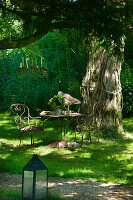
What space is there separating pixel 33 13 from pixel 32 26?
274 mm

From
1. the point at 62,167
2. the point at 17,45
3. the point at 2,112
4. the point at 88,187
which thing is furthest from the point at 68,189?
the point at 2,112

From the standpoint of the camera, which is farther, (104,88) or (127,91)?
(127,91)

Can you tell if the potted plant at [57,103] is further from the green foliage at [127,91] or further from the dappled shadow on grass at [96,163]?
the green foliage at [127,91]

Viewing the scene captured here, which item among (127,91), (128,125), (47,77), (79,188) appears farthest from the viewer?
(47,77)

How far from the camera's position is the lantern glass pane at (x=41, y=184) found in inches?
140

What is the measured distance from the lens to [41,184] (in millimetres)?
3646

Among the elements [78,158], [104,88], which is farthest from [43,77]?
[78,158]

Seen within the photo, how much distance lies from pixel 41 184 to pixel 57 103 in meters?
3.97

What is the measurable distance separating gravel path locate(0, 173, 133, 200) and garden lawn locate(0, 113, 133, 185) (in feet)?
0.81

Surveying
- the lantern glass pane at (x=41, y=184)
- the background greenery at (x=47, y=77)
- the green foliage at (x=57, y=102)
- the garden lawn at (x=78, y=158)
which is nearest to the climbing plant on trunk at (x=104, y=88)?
the garden lawn at (x=78, y=158)

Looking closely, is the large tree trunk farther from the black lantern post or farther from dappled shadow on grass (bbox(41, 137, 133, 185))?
the black lantern post

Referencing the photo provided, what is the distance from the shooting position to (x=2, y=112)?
41.8 ft

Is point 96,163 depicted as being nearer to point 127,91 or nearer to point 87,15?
point 87,15

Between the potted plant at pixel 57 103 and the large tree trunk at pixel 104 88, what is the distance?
54.5 inches
